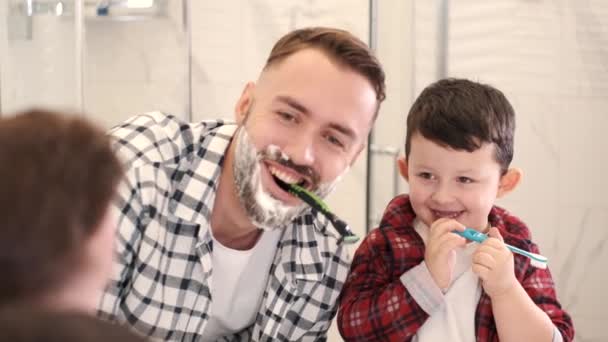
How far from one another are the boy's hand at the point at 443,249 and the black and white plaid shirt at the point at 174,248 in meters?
0.19

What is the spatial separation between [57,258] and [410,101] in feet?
5.22

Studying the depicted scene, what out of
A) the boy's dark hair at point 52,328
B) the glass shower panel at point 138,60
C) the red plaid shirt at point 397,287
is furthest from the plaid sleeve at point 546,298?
the glass shower panel at point 138,60

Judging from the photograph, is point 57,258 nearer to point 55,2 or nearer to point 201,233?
point 201,233

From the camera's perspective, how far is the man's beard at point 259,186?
3.83 ft

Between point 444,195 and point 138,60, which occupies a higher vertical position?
point 138,60

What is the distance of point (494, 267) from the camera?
44.6 inches

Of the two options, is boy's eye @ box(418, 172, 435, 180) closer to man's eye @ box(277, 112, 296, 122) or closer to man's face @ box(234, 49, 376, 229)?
man's face @ box(234, 49, 376, 229)

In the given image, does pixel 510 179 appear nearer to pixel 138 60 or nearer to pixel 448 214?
pixel 448 214

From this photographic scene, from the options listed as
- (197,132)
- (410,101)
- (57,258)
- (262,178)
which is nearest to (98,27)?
(410,101)

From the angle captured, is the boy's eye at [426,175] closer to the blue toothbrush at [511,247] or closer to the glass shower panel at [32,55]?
the blue toothbrush at [511,247]

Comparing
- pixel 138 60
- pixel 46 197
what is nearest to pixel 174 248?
pixel 46 197

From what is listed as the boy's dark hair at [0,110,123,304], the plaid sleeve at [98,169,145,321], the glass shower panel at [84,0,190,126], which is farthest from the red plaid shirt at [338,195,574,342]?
the glass shower panel at [84,0,190,126]

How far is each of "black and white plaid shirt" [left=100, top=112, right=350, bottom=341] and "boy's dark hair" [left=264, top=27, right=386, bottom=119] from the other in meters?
0.17

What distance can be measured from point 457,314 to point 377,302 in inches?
4.6
